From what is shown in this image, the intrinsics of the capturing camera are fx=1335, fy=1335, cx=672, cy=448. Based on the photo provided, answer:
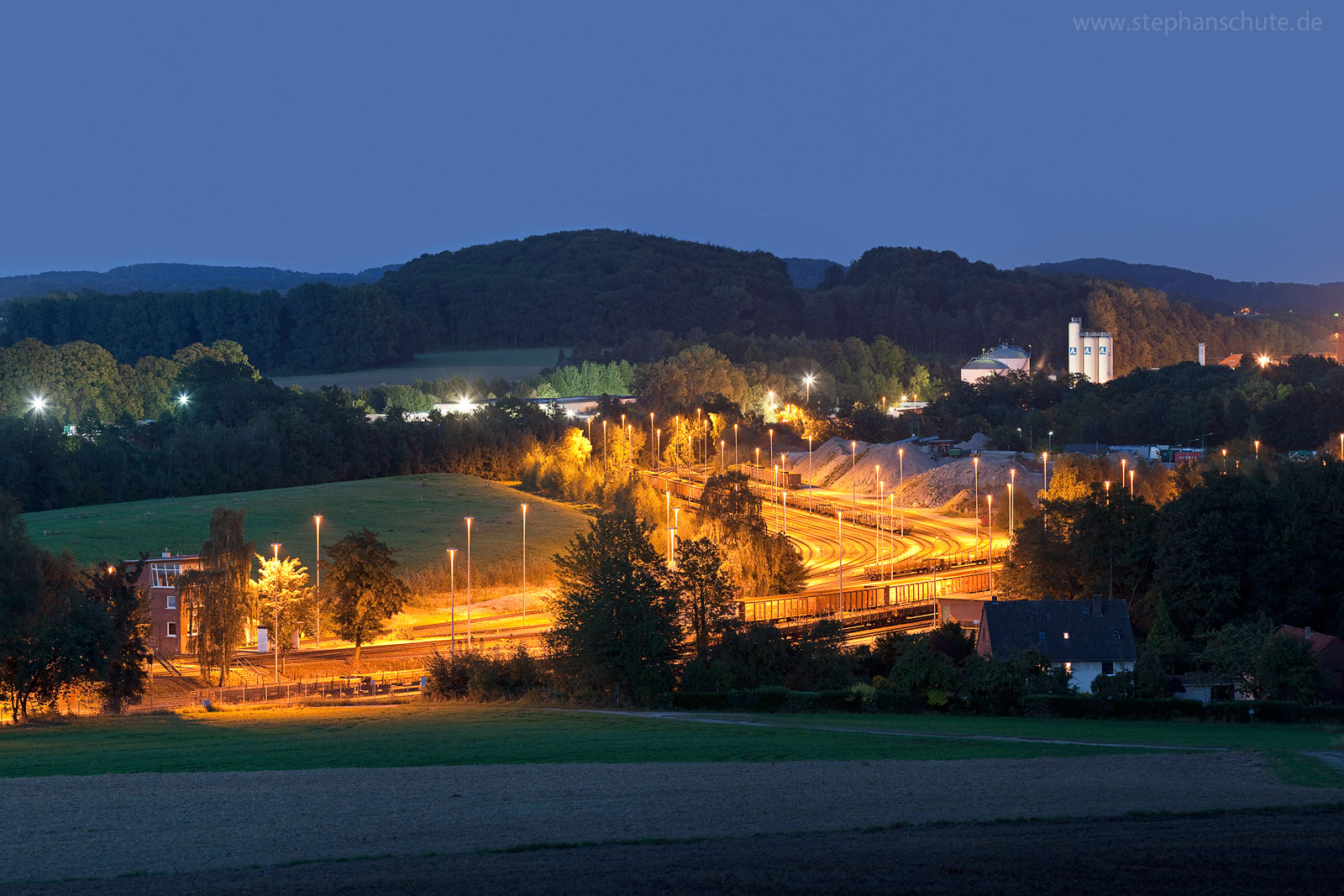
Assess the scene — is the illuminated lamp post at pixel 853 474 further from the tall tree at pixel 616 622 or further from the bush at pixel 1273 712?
the bush at pixel 1273 712

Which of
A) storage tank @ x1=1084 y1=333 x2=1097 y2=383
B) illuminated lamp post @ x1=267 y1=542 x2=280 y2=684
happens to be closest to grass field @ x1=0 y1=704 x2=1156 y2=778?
→ illuminated lamp post @ x1=267 y1=542 x2=280 y2=684

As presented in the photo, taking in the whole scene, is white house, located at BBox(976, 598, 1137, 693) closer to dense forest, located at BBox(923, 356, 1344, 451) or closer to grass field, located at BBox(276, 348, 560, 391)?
dense forest, located at BBox(923, 356, 1344, 451)

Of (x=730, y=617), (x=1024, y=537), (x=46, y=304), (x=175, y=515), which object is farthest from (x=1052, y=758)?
(x=46, y=304)

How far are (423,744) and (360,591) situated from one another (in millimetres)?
20422

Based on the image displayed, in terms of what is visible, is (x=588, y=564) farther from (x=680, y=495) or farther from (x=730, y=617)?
(x=680, y=495)

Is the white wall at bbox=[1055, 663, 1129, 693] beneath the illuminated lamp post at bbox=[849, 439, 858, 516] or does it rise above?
beneath

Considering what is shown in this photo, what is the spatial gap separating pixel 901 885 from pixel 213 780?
13.9 meters

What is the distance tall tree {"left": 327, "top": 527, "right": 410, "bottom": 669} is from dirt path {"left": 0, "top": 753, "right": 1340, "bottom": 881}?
2322 centimetres

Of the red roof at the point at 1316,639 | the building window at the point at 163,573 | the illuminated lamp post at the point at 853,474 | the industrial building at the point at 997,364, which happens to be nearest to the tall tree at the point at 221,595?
the building window at the point at 163,573

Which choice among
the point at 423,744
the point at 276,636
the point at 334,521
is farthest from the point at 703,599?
the point at 334,521

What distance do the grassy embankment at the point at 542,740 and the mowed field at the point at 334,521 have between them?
2862cm

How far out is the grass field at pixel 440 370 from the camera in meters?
170

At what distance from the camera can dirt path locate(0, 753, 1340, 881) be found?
18531mm

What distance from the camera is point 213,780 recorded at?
24172mm
